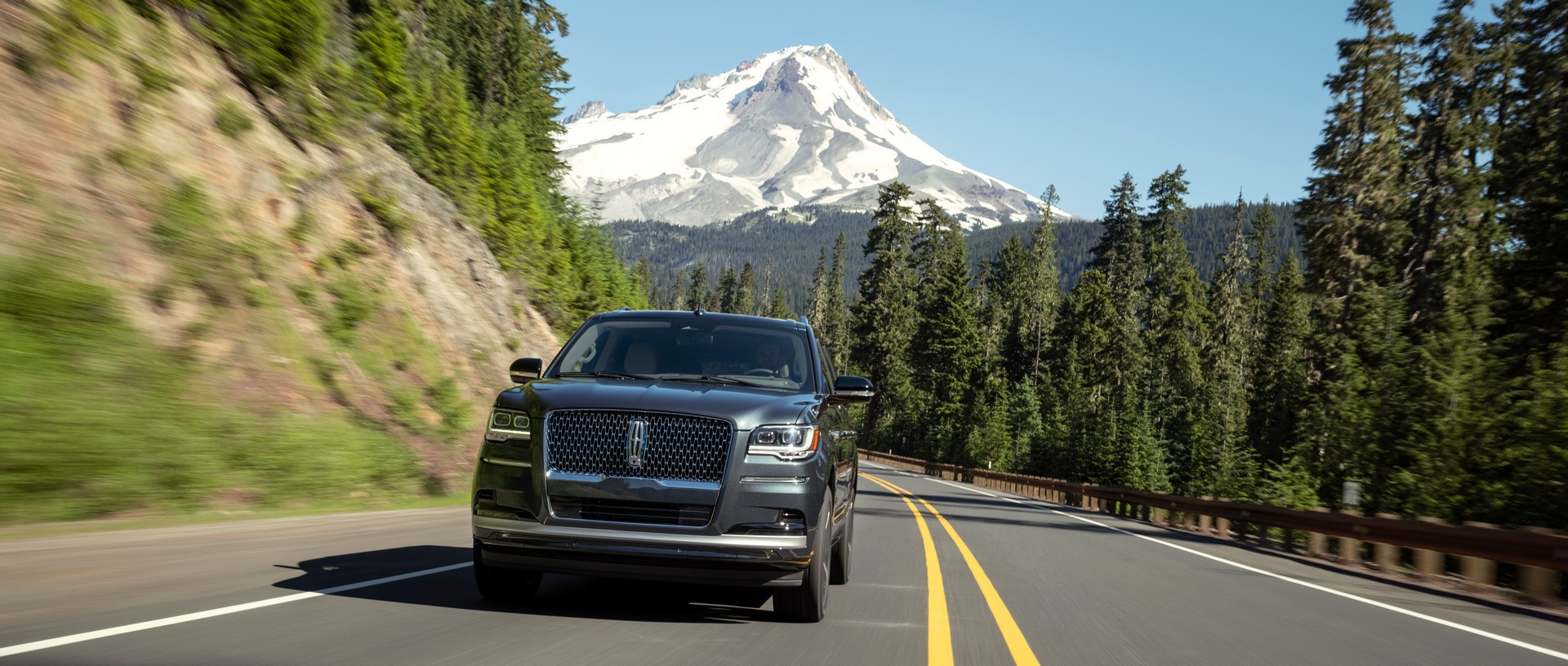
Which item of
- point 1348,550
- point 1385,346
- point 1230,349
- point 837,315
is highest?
point 837,315

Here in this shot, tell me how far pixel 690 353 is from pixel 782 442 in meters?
1.66

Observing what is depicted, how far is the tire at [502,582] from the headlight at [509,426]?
755mm

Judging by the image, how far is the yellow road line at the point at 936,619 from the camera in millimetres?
6434

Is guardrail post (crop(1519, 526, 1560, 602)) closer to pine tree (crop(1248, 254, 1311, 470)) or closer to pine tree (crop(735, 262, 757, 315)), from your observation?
pine tree (crop(1248, 254, 1311, 470))

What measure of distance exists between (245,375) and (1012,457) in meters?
68.5

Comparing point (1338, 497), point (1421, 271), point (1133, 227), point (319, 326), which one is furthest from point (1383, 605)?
point (1133, 227)

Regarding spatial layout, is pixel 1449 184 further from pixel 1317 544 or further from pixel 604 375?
pixel 604 375

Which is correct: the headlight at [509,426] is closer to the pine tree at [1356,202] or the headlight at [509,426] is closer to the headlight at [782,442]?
the headlight at [782,442]

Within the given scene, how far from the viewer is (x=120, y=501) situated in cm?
1003

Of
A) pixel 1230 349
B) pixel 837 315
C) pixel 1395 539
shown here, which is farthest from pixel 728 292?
pixel 1395 539

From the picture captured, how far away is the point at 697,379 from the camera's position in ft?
24.7

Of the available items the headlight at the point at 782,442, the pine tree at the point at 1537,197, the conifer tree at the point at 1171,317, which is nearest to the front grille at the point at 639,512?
the headlight at the point at 782,442

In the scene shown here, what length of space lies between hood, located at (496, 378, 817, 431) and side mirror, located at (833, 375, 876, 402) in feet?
3.29

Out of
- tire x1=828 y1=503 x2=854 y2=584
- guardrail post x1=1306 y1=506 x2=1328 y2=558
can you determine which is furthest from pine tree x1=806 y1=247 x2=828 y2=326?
tire x1=828 y1=503 x2=854 y2=584
